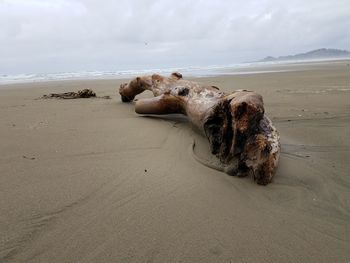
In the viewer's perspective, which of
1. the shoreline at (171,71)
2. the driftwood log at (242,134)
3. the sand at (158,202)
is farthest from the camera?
the shoreline at (171,71)

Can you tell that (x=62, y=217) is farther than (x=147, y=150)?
No

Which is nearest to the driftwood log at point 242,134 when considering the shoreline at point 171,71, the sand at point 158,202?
the sand at point 158,202

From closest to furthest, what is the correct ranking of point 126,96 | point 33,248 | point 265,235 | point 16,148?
point 33,248 → point 265,235 → point 16,148 → point 126,96

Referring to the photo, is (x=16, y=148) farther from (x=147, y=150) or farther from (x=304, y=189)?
(x=304, y=189)

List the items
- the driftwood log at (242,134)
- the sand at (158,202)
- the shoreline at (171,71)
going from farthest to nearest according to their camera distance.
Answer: the shoreline at (171,71) < the driftwood log at (242,134) < the sand at (158,202)

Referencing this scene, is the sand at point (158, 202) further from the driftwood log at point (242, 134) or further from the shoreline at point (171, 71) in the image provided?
the shoreline at point (171, 71)

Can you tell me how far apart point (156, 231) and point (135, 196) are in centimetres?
42

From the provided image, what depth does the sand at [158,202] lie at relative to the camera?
172 cm

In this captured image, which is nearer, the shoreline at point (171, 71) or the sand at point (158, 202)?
the sand at point (158, 202)

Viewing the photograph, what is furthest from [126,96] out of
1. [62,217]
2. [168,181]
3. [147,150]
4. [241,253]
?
[241,253]

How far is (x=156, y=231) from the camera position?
188cm

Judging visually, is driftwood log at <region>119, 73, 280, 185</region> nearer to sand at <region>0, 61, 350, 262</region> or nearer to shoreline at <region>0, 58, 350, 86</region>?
sand at <region>0, 61, 350, 262</region>

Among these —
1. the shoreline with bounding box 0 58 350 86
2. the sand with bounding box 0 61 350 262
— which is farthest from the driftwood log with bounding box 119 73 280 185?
the shoreline with bounding box 0 58 350 86

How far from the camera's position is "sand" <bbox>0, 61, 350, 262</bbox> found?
1.72 meters
